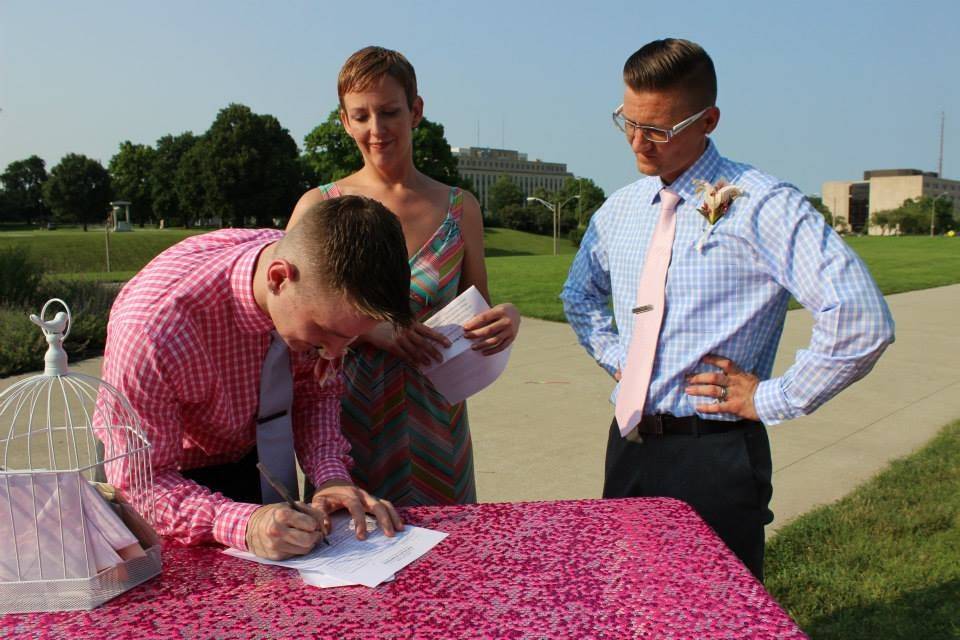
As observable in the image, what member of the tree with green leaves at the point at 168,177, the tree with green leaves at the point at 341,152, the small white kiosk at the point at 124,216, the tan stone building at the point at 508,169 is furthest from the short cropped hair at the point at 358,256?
the tan stone building at the point at 508,169

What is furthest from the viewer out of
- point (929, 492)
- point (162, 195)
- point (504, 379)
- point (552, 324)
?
point (162, 195)

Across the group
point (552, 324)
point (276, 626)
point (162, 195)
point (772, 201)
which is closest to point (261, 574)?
point (276, 626)

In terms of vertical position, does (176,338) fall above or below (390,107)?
below

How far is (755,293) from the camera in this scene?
2.35m

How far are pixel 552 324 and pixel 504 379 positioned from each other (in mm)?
3980

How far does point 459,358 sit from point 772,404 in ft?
3.10

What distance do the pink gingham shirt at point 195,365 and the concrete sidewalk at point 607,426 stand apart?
2996 mm

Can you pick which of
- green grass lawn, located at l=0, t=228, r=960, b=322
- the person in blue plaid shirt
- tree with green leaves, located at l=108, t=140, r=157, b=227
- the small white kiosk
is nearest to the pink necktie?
the person in blue plaid shirt

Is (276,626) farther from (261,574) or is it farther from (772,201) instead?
(772,201)

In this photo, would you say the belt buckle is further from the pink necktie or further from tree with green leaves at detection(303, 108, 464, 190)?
tree with green leaves at detection(303, 108, 464, 190)

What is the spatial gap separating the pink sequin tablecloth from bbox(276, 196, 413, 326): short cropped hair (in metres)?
0.53

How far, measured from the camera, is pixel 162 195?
218 feet

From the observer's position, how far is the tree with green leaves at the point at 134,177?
72062 mm

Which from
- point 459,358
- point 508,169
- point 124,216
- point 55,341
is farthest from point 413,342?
point 508,169
